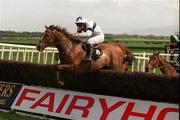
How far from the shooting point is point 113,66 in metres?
10.6

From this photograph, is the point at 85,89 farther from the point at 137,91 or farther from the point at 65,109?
the point at 137,91

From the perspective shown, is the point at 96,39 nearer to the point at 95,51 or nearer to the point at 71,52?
the point at 95,51

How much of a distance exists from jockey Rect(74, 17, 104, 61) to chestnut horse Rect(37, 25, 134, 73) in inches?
8.1

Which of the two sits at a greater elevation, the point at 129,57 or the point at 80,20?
the point at 80,20

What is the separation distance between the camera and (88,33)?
9680 millimetres

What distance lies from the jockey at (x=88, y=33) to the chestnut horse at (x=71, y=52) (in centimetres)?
21

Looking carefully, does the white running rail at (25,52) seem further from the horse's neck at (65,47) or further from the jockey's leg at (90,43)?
the jockey's leg at (90,43)

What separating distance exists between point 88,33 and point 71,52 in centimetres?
66

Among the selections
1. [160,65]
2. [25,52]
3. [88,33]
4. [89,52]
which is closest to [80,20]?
[88,33]

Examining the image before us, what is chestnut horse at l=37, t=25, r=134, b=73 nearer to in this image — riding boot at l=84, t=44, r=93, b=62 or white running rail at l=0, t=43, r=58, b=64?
riding boot at l=84, t=44, r=93, b=62

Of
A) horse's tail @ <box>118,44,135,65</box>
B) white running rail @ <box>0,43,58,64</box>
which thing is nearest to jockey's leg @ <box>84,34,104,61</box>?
horse's tail @ <box>118,44,135,65</box>

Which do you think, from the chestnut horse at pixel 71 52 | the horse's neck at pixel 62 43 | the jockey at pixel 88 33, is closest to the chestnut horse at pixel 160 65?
the chestnut horse at pixel 71 52

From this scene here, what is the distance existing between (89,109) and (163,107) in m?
1.66

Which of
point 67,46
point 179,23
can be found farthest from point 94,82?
point 179,23
